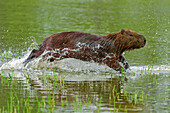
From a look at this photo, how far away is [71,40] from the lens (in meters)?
8.59

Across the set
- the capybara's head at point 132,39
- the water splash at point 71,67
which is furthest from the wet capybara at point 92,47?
the water splash at point 71,67

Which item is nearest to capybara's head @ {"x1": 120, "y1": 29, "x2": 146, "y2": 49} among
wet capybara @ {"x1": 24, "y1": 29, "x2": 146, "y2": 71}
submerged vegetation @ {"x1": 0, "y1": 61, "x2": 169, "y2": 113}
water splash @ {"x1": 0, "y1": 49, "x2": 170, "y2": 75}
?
wet capybara @ {"x1": 24, "y1": 29, "x2": 146, "y2": 71}

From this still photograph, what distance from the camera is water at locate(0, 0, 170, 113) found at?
6114mm

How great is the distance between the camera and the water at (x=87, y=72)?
6.11 m

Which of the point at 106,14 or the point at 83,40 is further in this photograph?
the point at 106,14

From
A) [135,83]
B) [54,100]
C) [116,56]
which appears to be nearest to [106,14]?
[116,56]

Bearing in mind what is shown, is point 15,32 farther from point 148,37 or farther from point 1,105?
point 1,105

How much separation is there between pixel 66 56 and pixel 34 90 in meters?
2.01

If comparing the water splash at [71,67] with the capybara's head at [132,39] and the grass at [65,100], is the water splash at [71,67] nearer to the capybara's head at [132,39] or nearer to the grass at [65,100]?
the capybara's head at [132,39]

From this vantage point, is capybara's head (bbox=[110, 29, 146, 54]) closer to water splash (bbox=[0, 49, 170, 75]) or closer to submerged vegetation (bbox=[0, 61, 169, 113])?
water splash (bbox=[0, 49, 170, 75])

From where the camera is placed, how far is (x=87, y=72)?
8.54 meters

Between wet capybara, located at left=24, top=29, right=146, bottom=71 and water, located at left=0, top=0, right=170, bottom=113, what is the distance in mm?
303

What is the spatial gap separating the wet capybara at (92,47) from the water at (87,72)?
1.00 ft

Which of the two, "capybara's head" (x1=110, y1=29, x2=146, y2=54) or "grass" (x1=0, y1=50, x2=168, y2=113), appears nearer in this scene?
"grass" (x1=0, y1=50, x2=168, y2=113)
